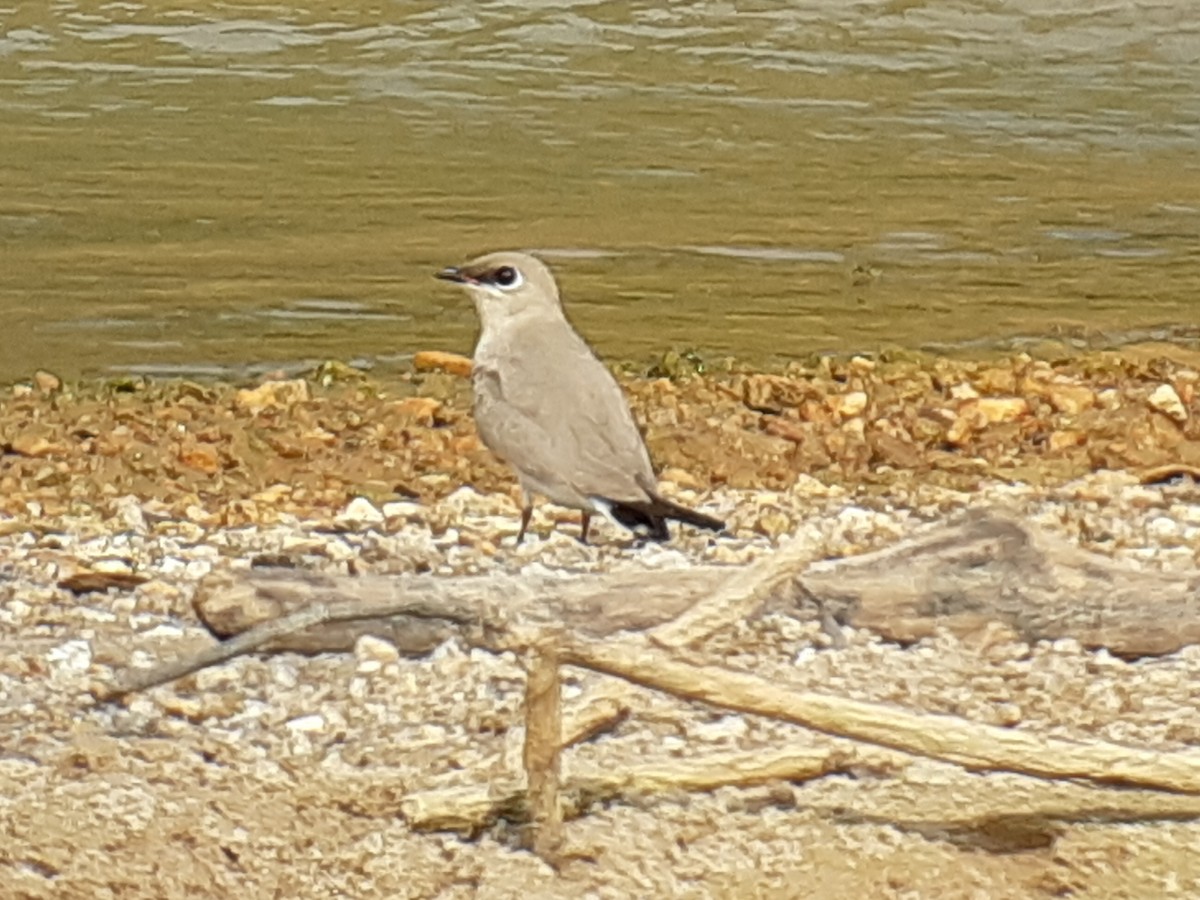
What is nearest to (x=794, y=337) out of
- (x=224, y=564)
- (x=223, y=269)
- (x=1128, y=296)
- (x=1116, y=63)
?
(x=1128, y=296)

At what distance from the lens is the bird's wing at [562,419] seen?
6.48m

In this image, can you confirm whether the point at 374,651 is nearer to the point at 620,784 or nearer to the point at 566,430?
the point at 620,784

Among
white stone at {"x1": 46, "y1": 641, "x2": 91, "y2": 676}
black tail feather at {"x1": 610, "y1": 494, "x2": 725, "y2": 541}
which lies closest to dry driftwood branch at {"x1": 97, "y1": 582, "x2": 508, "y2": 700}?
white stone at {"x1": 46, "y1": 641, "x2": 91, "y2": 676}

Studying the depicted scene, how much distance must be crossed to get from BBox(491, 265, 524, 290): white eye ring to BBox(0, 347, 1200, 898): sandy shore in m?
0.57

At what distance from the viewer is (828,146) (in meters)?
13.5

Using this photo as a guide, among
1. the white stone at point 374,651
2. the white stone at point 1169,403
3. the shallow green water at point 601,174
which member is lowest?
the shallow green water at point 601,174

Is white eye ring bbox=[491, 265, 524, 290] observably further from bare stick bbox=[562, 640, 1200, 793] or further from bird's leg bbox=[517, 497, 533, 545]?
bare stick bbox=[562, 640, 1200, 793]

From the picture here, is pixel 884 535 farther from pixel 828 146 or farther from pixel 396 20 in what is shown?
pixel 396 20

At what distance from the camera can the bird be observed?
644 centimetres

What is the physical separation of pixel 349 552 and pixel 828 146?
736cm

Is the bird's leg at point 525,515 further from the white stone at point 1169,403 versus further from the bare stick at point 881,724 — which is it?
the white stone at point 1169,403

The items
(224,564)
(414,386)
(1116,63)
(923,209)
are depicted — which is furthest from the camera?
(1116,63)

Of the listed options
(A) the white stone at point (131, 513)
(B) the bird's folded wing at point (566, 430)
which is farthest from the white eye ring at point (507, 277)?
(A) the white stone at point (131, 513)

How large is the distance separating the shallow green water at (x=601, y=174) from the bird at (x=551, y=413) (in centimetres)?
260
